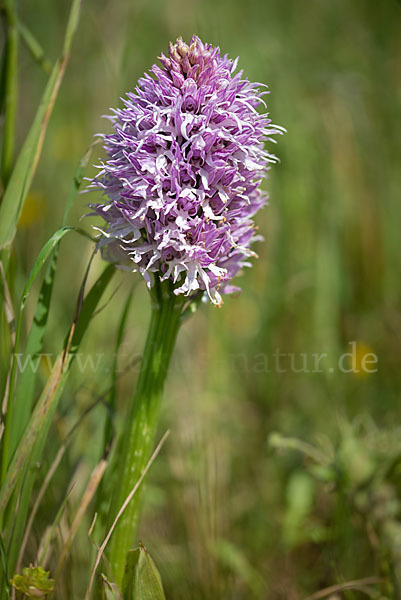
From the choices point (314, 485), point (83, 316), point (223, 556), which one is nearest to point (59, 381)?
point (83, 316)

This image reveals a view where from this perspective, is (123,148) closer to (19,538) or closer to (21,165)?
(21,165)

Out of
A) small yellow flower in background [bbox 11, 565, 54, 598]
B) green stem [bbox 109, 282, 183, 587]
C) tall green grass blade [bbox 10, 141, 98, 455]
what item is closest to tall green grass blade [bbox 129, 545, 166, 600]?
green stem [bbox 109, 282, 183, 587]

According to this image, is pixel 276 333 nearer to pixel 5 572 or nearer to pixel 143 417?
pixel 143 417

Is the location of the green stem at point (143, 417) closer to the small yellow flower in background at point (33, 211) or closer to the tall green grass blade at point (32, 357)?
the tall green grass blade at point (32, 357)

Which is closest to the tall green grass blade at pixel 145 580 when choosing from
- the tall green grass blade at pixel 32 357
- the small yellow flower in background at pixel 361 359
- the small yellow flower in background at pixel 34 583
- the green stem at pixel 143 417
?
the green stem at pixel 143 417

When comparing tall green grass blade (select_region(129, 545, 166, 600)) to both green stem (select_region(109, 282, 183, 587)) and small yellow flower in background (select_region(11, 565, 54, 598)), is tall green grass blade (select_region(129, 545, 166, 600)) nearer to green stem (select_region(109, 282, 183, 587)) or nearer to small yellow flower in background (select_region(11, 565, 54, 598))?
green stem (select_region(109, 282, 183, 587))

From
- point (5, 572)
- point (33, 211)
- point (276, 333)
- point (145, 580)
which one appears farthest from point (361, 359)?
point (33, 211)

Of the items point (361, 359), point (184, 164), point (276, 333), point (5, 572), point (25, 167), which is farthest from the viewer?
point (276, 333)
